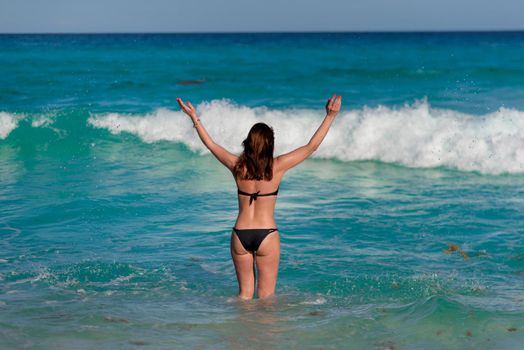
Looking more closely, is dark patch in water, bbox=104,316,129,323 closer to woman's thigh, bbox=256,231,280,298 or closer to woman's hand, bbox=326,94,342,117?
woman's thigh, bbox=256,231,280,298

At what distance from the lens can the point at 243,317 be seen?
535 cm

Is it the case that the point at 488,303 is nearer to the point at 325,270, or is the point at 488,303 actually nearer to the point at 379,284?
the point at 379,284

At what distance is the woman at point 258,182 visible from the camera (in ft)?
16.7

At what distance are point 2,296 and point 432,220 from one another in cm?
543

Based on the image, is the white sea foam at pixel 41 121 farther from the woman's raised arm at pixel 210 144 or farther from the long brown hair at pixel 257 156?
the long brown hair at pixel 257 156

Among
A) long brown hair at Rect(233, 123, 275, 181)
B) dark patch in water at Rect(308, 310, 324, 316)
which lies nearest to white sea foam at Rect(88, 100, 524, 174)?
dark patch in water at Rect(308, 310, 324, 316)

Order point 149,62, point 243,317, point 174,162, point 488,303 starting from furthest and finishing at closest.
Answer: point 149,62 < point 174,162 < point 488,303 < point 243,317

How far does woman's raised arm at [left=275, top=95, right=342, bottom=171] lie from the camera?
16.6 ft

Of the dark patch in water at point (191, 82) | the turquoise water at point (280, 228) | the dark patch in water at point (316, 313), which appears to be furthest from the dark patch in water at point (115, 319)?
the dark patch in water at point (191, 82)

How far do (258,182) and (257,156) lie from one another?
0.24 m

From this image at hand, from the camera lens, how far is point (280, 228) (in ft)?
28.5

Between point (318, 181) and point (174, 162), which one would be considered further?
point (174, 162)

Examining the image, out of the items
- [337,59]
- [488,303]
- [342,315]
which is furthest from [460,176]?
[337,59]

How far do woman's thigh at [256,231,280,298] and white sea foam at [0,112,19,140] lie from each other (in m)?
13.4
